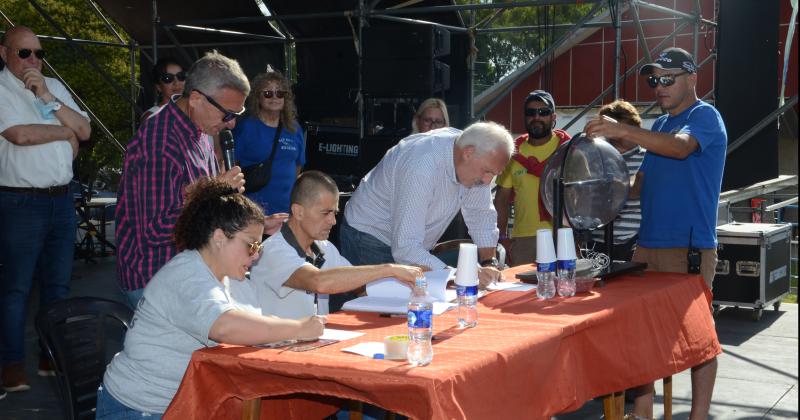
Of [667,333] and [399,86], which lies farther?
[399,86]

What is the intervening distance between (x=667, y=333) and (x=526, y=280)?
604 millimetres

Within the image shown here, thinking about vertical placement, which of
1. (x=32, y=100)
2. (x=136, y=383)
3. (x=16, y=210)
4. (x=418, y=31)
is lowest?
(x=136, y=383)

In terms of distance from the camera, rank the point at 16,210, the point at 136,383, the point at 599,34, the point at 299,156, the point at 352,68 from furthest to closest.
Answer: the point at 599,34 < the point at 352,68 < the point at 299,156 < the point at 16,210 < the point at 136,383

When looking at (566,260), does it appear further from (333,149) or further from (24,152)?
(333,149)

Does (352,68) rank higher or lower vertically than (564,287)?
higher

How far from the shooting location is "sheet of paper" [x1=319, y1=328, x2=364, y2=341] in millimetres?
2671

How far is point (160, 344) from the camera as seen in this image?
261cm

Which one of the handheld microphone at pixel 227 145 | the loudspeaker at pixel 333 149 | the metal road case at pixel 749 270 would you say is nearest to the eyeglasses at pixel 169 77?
the handheld microphone at pixel 227 145

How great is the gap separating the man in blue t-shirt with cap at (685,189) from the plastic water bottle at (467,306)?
148 centimetres

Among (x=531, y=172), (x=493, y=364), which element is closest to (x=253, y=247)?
(x=493, y=364)

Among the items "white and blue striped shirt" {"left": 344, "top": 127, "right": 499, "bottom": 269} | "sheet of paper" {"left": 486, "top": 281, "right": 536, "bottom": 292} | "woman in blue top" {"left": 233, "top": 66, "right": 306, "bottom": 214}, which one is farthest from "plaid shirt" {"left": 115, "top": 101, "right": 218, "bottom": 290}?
"woman in blue top" {"left": 233, "top": 66, "right": 306, "bottom": 214}

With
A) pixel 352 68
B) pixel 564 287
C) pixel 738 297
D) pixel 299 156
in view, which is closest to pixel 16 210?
pixel 299 156

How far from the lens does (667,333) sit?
3.47 meters

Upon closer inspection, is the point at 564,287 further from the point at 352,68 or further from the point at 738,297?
the point at 352,68
